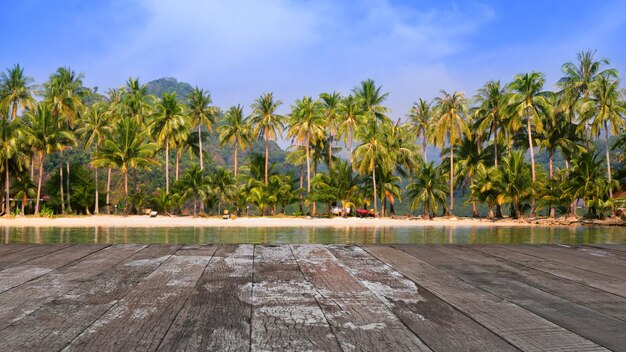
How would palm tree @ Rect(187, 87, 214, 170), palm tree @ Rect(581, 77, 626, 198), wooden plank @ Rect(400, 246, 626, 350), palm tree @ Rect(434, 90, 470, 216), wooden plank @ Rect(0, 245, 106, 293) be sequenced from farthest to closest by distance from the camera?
1. palm tree @ Rect(187, 87, 214, 170)
2. palm tree @ Rect(434, 90, 470, 216)
3. palm tree @ Rect(581, 77, 626, 198)
4. wooden plank @ Rect(0, 245, 106, 293)
5. wooden plank @ Rect(400, 246, 626, 350)

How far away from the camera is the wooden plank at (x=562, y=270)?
11.2ft

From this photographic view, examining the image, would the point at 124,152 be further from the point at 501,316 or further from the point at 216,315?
the point at 501,316

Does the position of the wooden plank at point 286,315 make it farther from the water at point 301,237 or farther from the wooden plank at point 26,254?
the water at point 301,237

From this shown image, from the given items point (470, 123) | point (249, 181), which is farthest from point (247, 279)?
point (470, 123)

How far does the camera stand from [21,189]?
45438mm

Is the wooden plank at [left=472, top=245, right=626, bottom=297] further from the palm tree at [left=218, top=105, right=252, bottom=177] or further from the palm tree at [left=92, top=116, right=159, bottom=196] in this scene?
the palm tree at [left=218, top=105, right=252, bottom=177]

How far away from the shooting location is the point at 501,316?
8.50 ft

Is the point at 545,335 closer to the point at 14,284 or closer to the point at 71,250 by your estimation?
the point at 14,284

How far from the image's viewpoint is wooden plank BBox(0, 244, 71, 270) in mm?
4129

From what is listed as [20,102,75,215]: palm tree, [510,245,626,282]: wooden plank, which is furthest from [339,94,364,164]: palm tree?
[510,245,626,282]: wooden plank

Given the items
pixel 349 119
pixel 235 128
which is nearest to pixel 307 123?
pixel 349 119

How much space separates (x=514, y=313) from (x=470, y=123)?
166 feet

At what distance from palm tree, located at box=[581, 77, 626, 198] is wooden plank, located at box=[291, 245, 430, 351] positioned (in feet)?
140

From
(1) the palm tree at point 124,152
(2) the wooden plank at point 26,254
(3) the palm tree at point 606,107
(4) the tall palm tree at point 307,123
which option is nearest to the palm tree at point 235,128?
(4) the tall palm tree at point 307,123
